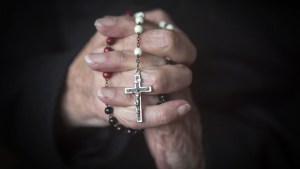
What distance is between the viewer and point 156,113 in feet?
2.08

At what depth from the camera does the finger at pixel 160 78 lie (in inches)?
24.6

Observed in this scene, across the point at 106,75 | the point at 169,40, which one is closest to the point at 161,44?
the point at 169,40

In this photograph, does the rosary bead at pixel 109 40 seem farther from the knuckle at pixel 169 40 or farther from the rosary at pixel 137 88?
the knuckle at pixel 169 40

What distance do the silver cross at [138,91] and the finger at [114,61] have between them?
0.02 metres

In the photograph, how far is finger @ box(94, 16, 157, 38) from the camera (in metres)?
0.66

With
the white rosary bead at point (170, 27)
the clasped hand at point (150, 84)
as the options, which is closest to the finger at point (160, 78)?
the clasped hand at point (150, 84)

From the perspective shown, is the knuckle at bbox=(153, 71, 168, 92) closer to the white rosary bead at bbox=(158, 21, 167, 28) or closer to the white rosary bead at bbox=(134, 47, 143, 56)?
the white rosary bead at bbox=(134, 47, 143, 56)

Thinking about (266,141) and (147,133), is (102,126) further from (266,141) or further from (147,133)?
(266,141)

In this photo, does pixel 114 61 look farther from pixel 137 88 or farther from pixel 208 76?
pixel 208 76

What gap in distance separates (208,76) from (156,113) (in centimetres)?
32

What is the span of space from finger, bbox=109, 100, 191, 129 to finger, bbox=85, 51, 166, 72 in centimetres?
8

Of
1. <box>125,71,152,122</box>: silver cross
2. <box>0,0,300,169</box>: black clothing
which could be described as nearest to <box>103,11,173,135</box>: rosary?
<box>125,71,152,122</box>: silver cross

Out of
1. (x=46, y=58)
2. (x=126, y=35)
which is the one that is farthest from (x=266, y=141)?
(x=46, y=58)

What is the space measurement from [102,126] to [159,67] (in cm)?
22
